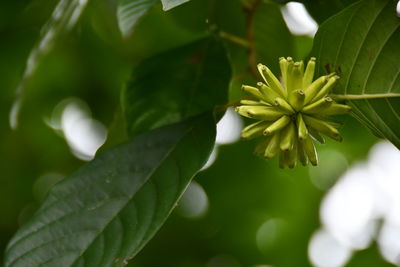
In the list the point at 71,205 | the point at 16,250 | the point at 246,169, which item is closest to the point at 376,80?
the point at 71,205

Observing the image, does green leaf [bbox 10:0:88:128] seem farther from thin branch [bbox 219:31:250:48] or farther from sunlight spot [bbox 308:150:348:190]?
sunlight spot [bbox 308:150:348:190]

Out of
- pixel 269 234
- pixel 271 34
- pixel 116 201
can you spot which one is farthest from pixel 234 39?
pixel 269 234

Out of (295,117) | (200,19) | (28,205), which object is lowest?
(28,205)

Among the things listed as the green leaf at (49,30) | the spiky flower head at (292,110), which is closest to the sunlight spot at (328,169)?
the green leaf at (49,30)

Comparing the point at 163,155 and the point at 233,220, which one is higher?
the point at 163,155

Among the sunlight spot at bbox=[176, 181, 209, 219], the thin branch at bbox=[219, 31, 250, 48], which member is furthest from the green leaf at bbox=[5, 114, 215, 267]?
the sunlight spot at bbox=[176, 181, 209, 219]

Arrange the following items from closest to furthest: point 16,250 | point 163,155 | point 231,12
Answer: point 16,250
point 163,155
point 231,12

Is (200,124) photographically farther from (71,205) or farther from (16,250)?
(16,250)
